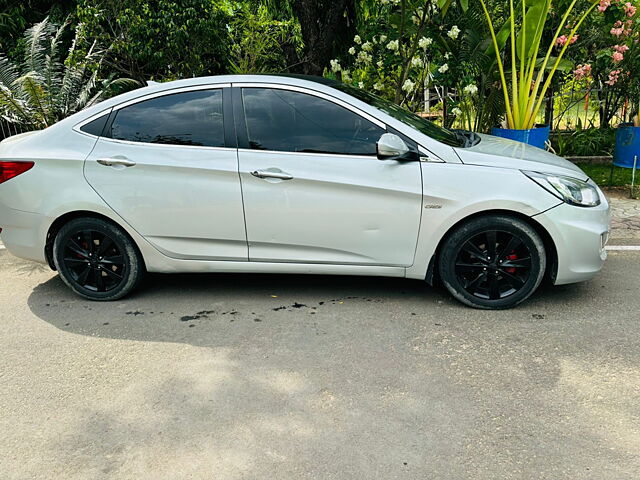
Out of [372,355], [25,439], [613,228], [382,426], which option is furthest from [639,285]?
[25,439]

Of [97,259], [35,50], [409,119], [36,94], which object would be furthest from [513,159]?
[35,50]

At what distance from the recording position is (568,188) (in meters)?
4.43

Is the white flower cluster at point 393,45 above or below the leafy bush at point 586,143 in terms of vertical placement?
above

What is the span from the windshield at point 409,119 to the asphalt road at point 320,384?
116 cm

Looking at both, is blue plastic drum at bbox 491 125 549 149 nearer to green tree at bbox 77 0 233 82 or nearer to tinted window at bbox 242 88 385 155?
tinted window at bbox 242 88 385 155

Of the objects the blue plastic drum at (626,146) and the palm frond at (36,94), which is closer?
the palm frond at (36,94)

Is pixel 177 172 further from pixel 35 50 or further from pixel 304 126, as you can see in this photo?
pixel 35 50

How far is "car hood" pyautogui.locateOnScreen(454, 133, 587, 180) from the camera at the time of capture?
4457mm

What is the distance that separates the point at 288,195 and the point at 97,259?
1.58 m

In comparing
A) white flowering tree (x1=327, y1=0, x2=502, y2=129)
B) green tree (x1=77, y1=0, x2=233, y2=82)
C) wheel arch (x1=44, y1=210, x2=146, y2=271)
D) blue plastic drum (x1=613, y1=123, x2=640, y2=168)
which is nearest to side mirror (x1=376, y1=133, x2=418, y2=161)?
wheel arch (x1=44, y1=210, x2=146, y2=271)

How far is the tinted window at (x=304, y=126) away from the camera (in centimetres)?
449

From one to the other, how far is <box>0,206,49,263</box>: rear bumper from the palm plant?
4136 mm

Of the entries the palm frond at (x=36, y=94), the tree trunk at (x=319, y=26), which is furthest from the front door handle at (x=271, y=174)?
the tree trunk at (x=319, y=26)

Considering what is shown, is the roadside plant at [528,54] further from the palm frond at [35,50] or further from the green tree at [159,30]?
the palm frond at [35,50]
